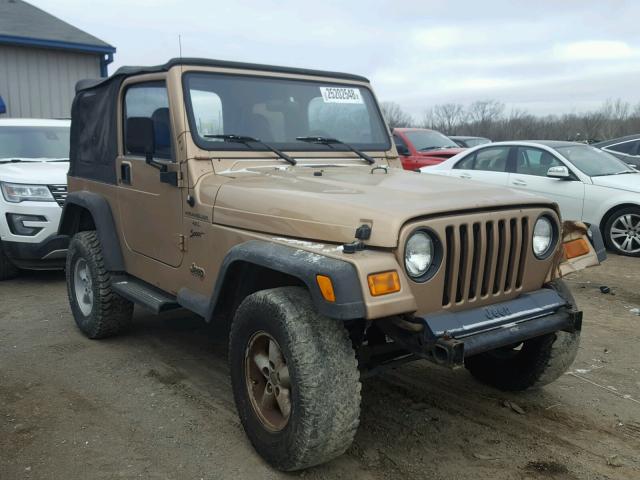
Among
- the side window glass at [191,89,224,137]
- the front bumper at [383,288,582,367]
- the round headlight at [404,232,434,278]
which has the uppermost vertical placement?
the side window glass at [191,89,224,137]

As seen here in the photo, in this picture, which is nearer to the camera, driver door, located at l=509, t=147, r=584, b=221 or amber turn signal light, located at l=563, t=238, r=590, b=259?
amber turn signal light, located at l=563, t=238, r=590, b=259

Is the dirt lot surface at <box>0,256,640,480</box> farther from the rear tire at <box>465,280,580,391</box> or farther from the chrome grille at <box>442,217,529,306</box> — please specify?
the chrome grille at <box>442,217,529,306</box>

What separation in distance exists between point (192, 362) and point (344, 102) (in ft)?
7.17

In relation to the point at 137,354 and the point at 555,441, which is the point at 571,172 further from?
the point at 137,354

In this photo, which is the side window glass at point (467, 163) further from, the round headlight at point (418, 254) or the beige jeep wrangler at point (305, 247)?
the round headlight at point (418, 254)

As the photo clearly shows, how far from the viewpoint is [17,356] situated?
4.58 m

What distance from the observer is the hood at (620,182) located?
7.94 m

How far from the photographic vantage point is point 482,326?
276cm

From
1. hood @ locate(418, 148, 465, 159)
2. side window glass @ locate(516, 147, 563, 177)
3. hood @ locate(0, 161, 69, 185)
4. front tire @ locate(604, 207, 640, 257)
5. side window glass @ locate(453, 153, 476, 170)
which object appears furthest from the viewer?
hood @ locate(418, 148, 465, 159)

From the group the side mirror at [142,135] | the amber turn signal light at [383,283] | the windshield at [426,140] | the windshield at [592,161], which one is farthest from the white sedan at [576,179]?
the amber turn signal light at [383,283]

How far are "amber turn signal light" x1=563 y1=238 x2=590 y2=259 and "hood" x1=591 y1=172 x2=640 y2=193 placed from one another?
206 inches

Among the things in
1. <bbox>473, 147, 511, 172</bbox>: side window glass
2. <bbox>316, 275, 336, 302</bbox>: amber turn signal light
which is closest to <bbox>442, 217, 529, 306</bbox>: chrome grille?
<bbox>316, 275, 336, 302</bbox>: amber turn signal light

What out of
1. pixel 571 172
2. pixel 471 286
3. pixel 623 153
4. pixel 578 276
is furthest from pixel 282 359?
→ pixel 623 153

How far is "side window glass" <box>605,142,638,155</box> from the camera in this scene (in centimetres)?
1223
